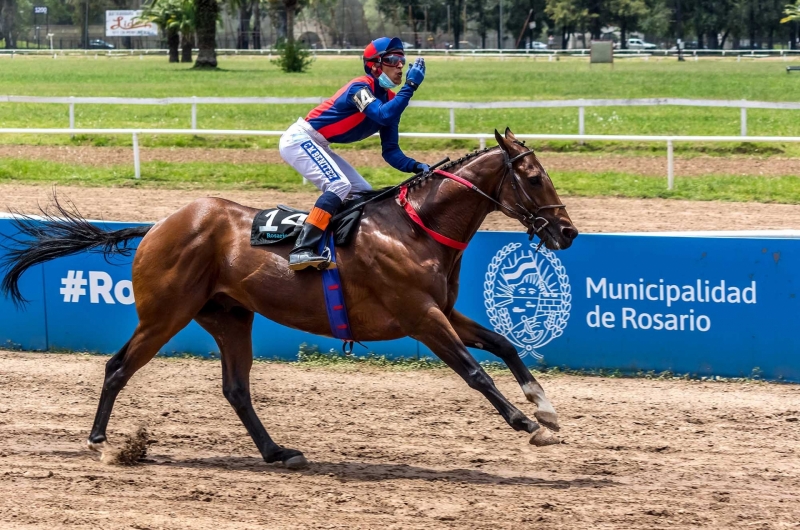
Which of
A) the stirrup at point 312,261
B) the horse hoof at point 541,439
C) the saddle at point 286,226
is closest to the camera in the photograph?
the horse hoof at point 541,439

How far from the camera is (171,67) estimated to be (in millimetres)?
52906

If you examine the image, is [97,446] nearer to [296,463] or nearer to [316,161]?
[296,463]

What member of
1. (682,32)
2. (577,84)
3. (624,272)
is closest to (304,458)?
(624,272)

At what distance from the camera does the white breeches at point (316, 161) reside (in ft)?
21.0

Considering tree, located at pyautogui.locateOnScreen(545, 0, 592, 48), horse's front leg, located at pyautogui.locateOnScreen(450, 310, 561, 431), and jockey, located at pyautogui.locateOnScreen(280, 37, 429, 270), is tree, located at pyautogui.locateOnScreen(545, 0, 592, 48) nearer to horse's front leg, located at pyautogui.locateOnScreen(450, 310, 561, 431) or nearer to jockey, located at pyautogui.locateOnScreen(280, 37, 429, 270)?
jockey, located at pyautogui.locateOnScreen(280, 37, 429, 270)

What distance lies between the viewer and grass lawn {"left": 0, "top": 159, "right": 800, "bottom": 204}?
49.6ft

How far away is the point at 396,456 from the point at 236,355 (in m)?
1.21

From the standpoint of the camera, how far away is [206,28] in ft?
160

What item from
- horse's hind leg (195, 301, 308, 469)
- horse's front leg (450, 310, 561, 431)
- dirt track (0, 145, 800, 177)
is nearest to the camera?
horse's front leg (450, 310, 561, 431)

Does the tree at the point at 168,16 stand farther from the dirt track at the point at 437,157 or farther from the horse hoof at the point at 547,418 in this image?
the horse hoof at the point at 547,418

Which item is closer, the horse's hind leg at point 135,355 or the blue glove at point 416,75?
Answer: the blue glove at point 416,75

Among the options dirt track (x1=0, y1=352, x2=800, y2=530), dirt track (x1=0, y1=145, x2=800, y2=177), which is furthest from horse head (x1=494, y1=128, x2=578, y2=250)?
dirt track (x1=0, y1=145, x2=800, y2=177)

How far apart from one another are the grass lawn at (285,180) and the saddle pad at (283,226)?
9.44m

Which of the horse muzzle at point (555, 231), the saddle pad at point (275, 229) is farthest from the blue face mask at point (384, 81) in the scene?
the horse muzzle at point (555, 231)
